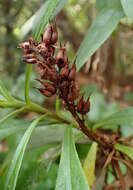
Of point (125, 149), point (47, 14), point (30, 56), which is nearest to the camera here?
point (30, 56)

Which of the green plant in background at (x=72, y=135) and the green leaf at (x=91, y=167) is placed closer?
the green plant in background at (x=72, y=135)

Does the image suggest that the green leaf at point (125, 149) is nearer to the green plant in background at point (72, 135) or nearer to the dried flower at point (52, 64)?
the green plant in background at point (72, 135)

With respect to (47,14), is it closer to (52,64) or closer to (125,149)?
(52,64)

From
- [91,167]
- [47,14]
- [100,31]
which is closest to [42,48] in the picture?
[47,14]

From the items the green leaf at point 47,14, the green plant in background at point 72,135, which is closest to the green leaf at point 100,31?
the green plant in background at point 72,135

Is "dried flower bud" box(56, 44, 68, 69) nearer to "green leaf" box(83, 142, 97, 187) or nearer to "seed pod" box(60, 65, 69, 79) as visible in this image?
"seed pod" box(60, 65, 69, 79)

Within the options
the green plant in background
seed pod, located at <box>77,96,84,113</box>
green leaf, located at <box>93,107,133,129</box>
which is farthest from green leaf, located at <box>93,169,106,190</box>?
seed pod, located at <box>77,96,84,113</box>

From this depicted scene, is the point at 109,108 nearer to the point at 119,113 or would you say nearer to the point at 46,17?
the point at 119,113
